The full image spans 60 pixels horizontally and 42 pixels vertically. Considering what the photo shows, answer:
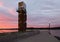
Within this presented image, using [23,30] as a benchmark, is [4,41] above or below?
above

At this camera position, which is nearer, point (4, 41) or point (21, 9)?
point (4, 41)

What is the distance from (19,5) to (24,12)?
2075 mm

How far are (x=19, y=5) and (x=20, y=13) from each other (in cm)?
204

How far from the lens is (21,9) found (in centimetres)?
4197

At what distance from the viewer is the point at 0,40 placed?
1616 cm

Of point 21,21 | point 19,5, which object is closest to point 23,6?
point 19,5

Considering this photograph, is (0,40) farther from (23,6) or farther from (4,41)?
(23,6)

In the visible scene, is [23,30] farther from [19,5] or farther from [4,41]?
[4,41]

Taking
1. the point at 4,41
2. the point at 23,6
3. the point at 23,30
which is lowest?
the point at 23,30

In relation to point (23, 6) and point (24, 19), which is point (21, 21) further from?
point (23, 6)

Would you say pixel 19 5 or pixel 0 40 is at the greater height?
pixel 19 5

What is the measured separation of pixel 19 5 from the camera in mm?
42312

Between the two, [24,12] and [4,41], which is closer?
[4,41]

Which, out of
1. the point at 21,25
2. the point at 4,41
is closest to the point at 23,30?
the point at 21,25
